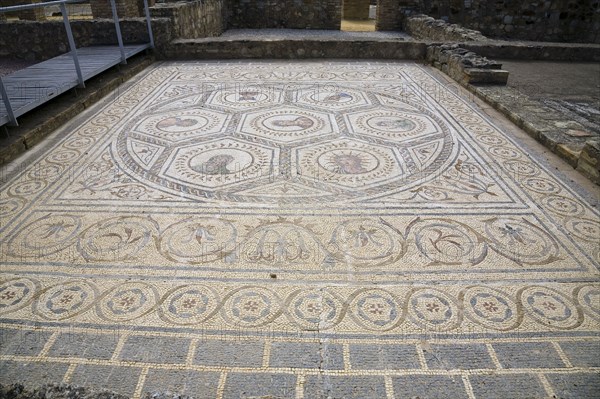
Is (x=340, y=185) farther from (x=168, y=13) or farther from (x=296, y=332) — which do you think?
(x=168, y=13)

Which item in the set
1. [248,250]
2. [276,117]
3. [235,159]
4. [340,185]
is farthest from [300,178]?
[276,117]

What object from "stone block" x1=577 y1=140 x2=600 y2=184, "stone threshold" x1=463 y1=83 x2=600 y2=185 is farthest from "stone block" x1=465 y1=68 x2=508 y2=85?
"stone block" x1=577 y1=140 x2=600 y2=184

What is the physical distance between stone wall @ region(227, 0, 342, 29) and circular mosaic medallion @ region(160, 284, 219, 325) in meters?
9.14

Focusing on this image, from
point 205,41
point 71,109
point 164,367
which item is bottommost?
point 164,367

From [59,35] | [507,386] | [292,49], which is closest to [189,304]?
[507,386]

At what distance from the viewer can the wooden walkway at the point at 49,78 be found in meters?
3.27

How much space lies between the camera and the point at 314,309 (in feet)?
5.51

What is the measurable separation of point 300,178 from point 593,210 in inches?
72.0

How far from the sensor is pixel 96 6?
8969 millimetres

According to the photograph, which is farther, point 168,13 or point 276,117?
point 168,13

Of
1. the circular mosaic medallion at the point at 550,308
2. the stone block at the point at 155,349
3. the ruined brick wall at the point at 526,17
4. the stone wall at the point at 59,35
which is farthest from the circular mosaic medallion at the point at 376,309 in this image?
the ruined brick wall at the point at 526,17

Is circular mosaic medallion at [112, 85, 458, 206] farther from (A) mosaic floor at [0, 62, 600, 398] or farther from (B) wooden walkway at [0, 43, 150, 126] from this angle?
(B) wooden walkway at [0, 43, 150, 126]

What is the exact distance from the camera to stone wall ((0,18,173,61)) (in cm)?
579

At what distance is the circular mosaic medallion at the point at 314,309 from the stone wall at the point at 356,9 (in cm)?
1371
